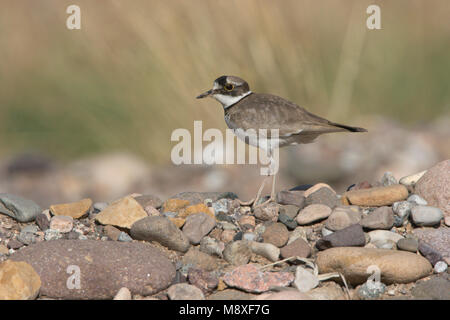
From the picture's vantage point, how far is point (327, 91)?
24.0 feet

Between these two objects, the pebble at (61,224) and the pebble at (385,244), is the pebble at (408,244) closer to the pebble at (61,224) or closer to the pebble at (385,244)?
the pebble at (385,244)

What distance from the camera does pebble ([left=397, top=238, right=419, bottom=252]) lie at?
3.56 m

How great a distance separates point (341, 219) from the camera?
3744 mm

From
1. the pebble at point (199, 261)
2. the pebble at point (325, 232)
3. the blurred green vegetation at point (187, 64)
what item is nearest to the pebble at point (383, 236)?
the pebble at point (325, 232)

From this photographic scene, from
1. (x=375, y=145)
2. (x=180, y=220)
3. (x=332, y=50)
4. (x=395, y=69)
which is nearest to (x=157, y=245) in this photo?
(x=180, y=220)

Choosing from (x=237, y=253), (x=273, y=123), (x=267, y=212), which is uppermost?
(x=273, y=123)

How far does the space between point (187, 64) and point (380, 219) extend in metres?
3.77

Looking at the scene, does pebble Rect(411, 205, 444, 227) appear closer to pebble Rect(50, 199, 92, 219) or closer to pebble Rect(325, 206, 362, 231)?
pebble Rect(325, 206, 362, 231)

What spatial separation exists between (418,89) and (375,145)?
3.56 feet

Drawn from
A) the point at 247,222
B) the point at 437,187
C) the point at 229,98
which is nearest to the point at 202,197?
the point at 247,222

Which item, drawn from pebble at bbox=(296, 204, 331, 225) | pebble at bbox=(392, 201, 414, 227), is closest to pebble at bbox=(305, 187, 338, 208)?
pebble at bbox=(296, 204, 331, 225)

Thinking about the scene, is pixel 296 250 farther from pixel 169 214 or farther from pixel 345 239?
pixel 169 214

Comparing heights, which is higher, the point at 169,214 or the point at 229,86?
the point at 229,86

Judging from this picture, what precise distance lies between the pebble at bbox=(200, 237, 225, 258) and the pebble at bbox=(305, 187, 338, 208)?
32.3 inches
